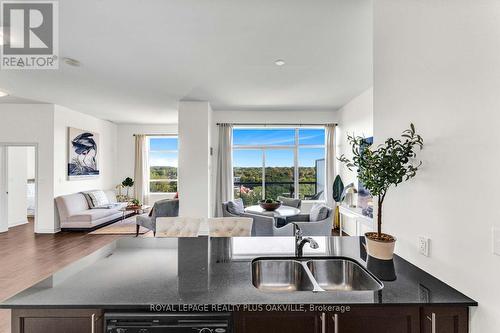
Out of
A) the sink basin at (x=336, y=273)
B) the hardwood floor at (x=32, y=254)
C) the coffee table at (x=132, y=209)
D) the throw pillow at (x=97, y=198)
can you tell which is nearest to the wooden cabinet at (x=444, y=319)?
the sink basin at (x=336, y=273)

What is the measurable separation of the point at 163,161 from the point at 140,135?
1.06 metres

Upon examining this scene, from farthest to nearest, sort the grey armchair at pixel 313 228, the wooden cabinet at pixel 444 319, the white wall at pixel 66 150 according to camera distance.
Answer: the white wall at pixel 66 150, the grey armchair at pixel 313 228, the wooden cabinet at pixel 444 319

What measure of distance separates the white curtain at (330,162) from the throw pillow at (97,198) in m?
5.75

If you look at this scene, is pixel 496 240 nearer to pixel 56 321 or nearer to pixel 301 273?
pixel 301 273

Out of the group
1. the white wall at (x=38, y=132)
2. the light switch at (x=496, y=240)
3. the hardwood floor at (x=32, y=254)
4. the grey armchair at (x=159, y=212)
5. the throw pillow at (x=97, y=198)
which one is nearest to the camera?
the light switch at (x=496, y=240)

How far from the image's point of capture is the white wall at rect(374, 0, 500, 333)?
3.37 feet

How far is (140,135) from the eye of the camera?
7.86 meters

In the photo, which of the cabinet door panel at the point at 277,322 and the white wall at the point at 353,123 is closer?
the cabinet door panel at the point at 277,322

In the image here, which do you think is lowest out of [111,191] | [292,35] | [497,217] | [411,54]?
[111,191]

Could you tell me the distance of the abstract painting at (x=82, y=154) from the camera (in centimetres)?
598

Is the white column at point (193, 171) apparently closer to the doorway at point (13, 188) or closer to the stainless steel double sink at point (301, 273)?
the doorway at point (13, 188)

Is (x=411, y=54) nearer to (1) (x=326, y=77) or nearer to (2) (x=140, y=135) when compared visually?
(1) (x=326, y=77)

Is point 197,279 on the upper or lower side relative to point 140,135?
lower

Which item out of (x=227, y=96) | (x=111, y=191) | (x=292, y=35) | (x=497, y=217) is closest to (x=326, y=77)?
(x=292, y=35)
